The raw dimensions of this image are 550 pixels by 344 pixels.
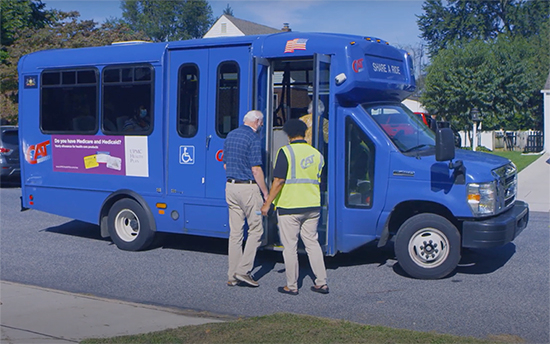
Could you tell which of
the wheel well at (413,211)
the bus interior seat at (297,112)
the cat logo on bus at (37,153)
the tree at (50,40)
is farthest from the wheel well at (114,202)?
the tree at (50,40)

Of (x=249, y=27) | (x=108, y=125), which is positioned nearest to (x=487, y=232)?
(x=108, y=125)

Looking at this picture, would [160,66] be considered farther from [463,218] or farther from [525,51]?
[525,51]

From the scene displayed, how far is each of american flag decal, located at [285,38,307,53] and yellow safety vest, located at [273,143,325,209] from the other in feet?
5.02

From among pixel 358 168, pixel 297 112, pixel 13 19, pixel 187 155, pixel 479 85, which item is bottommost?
pixel 358 168

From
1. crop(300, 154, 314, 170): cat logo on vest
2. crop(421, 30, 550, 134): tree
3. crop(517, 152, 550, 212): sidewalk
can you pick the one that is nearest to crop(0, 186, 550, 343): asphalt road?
crop(300, 154, 314, 170): cat logo on vest

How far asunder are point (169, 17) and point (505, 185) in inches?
2998

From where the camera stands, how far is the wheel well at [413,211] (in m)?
7.62

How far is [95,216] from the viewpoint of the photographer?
383 inches

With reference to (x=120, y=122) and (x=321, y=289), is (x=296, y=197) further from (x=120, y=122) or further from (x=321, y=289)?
(x=120, y=122)

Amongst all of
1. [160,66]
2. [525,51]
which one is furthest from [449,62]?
[160,66]

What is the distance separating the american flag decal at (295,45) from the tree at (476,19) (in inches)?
2213

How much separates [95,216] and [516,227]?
578 cm

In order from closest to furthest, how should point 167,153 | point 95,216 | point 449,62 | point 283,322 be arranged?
point 283,322
point 167,153
point 95,216
point 449,62

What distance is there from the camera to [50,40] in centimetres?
2720
